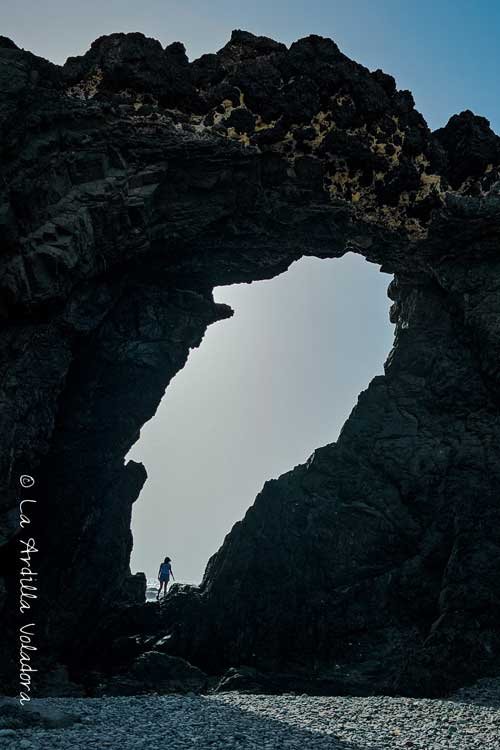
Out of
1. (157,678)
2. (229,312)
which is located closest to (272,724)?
(157,678)

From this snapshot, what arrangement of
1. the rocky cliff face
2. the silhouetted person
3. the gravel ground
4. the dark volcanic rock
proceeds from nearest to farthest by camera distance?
the gravel ground, the rocky cliff face, the dark volcanic rock, the silhouetted person

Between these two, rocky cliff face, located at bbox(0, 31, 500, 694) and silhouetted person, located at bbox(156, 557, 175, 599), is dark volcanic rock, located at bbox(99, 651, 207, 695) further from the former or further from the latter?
silhouetted person, located at bbox(156, 557, 175, 599)

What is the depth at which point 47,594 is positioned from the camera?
41.1 m

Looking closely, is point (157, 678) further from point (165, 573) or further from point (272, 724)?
point (272, 724)

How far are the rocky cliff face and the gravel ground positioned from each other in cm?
636

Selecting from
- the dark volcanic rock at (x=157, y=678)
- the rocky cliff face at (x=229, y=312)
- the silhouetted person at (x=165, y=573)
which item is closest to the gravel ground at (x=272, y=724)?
the rocky cliff face at (x=229, y=312)

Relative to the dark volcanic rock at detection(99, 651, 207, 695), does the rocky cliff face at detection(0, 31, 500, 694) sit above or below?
above

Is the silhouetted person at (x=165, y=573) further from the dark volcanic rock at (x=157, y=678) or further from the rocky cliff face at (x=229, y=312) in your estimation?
the dark volcanic rock at (x=157, y=678)

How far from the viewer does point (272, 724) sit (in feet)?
78.7

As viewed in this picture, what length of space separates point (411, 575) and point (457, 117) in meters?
34.8

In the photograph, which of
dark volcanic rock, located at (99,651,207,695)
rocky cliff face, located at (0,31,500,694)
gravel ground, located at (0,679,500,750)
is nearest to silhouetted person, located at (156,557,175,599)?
rocky cliff face, located at (0,31,500,694)

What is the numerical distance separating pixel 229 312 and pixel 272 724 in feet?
99.8

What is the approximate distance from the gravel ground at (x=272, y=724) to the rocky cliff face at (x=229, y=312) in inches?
250

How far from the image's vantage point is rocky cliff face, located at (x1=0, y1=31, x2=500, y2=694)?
3672 centimetres
